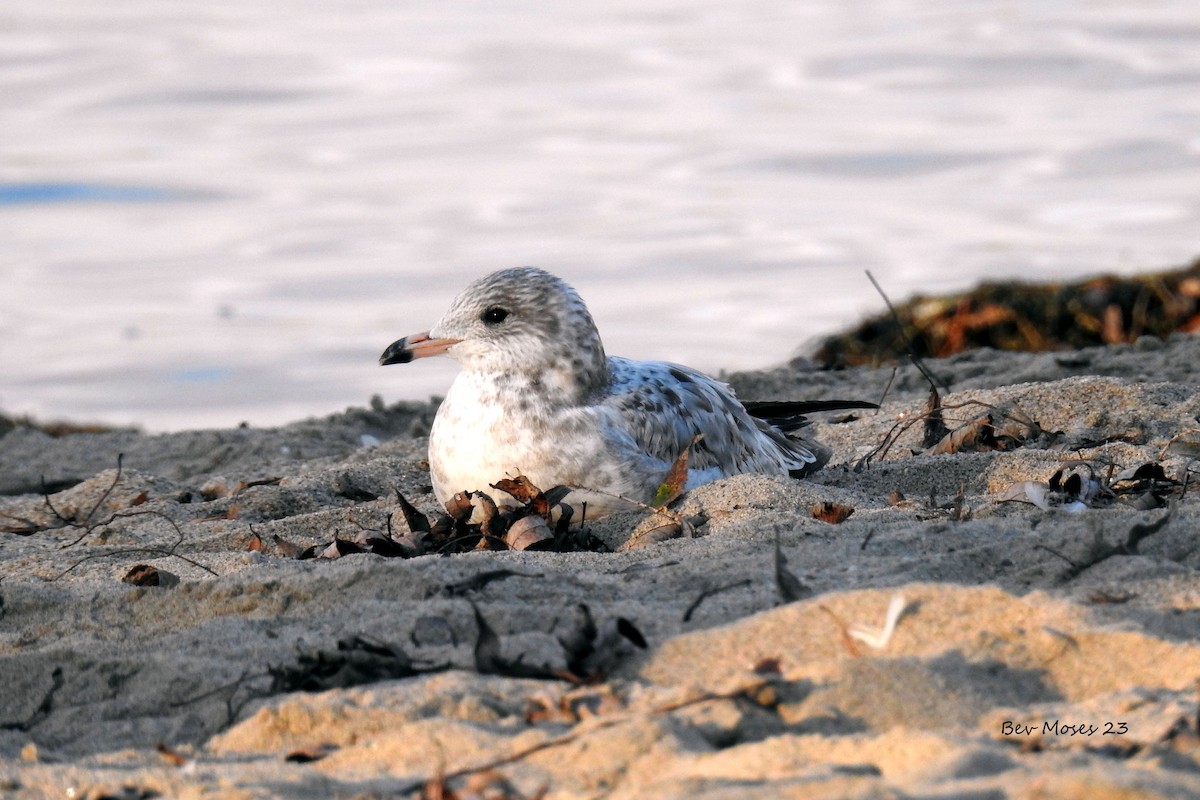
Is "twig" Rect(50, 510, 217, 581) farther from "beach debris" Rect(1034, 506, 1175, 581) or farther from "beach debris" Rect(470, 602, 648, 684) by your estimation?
"beach debris" Rect(1034, 506, 1175, 581)

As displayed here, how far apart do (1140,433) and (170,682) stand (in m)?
4.20

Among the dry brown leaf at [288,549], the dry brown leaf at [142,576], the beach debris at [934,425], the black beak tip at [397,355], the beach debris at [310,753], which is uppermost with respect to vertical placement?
the black beak tip at [397,355]

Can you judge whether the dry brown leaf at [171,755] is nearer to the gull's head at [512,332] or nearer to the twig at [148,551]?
the twig at [148,551]

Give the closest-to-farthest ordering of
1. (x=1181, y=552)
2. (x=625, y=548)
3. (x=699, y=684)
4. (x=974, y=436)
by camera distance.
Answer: (x=699, y=684), (x=1181, y=552), (x=625, y=548), (x=974, y=436)

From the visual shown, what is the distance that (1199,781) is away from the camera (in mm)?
2402

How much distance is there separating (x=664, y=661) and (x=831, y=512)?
156cm

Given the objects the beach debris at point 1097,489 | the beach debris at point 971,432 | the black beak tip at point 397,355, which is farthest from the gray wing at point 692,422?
the beach debris at point 1097,489

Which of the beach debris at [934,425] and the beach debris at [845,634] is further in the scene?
the beach debris at [934,425]

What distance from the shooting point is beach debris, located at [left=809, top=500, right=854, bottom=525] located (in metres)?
4.60

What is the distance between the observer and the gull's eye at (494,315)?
5.61 m

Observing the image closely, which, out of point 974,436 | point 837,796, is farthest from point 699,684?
point 974,436

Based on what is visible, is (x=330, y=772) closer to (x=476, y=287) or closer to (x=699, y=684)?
(x=699, y=684)

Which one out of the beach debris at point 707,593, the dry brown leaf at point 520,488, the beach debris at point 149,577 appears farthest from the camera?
the dry brown leaf at point 520,488

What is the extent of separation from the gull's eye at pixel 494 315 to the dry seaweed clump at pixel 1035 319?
5.64 m
